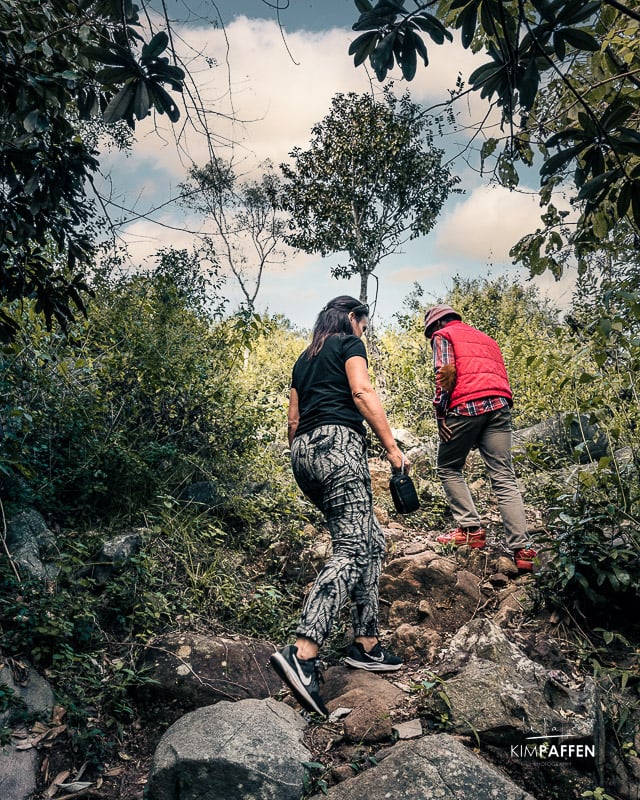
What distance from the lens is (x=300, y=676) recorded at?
104 inches

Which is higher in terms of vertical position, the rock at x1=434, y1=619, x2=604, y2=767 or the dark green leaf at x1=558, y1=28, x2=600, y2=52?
the dark green leaf at x1=558, y1=28, x2=600, y2=52

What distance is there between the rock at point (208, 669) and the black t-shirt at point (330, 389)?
4.34ft

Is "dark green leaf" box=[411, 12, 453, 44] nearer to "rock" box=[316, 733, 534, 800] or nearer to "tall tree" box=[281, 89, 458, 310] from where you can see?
"rock" box=[316, 733, 534, 800]


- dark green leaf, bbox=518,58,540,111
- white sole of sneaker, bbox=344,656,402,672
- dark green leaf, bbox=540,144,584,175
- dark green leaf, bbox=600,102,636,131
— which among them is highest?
dark green leaf, bbox=518,58,540,111

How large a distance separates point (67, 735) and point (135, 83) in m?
2.83

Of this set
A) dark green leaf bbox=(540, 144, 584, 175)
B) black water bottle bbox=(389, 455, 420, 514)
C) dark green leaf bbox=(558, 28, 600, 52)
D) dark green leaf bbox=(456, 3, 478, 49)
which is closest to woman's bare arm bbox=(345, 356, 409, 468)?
black water bottle bbox=(389, 455, 420, 514)

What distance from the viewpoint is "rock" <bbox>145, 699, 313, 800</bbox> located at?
2248 mm

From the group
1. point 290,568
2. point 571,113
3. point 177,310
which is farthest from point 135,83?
point 177,310

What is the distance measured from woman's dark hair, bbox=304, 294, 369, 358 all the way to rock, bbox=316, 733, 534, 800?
1.99m

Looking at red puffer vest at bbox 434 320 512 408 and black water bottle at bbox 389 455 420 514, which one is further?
red puffer vest at bbox 434 320 512 408

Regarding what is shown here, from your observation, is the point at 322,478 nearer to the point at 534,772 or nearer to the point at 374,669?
the point at 374,669

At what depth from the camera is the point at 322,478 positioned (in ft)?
9.89

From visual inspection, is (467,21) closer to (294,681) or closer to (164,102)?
(164,102)

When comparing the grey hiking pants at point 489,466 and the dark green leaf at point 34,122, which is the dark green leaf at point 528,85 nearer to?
the dark green leaf at point 34,122
